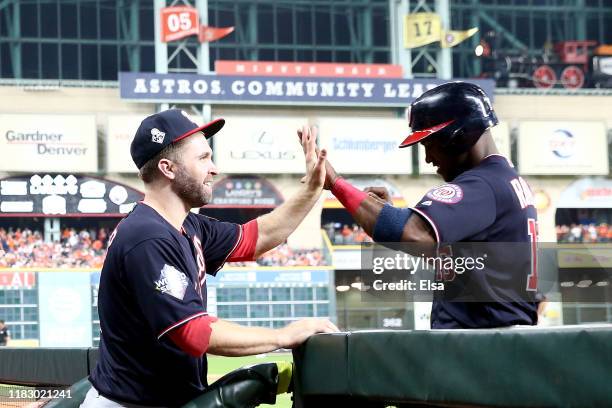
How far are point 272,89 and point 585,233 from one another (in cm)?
1257

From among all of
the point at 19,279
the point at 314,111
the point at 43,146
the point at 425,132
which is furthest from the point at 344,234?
the point at 425,132

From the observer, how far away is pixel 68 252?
31219 millimetres

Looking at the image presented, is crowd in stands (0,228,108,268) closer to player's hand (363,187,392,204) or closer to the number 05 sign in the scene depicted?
the number 05 sign

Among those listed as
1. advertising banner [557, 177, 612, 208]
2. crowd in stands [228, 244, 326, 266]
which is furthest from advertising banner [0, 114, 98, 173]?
advertising banner [557, 177, 612, 208]

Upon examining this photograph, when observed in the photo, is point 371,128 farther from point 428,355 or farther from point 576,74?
point 428,355

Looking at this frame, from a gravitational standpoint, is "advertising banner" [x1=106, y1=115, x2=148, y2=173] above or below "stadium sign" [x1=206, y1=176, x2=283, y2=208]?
above

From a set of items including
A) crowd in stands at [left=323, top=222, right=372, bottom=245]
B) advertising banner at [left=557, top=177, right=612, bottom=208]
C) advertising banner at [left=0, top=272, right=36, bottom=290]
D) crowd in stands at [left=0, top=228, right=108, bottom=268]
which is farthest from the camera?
advertising banner at [left=557, top=177, right=612, bottom=208]

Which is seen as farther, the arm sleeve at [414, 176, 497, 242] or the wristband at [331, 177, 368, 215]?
the wristband at [331, 177, 368, 215]

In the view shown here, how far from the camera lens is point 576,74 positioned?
4122cm

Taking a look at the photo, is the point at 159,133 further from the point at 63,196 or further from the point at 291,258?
the point at 63,196

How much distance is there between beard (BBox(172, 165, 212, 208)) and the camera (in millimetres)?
3303

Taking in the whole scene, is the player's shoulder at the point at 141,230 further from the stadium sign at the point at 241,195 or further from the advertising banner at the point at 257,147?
the stadium sign at the point at 241,195

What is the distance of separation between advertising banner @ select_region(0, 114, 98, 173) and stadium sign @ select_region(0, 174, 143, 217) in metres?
0.41

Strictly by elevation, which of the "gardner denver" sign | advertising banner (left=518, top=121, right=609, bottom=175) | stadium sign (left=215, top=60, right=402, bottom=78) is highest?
stadium sign (left=215, top=60, right=402, bottom=78)
